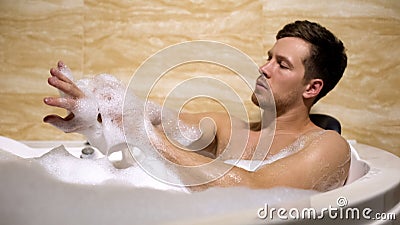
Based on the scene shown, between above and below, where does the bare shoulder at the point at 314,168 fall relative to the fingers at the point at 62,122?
below

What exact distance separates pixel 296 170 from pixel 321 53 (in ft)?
1.80

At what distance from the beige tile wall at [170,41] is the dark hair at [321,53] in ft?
0.81

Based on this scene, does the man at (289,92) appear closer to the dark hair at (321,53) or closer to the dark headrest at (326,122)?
the dark hair at (321,53)

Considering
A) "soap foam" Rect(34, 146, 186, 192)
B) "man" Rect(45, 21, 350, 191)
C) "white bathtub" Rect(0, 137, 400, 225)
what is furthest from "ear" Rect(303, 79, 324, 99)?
"soap foam" Rect(34, 146, 186, 192)

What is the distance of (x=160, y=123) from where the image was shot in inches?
58.5

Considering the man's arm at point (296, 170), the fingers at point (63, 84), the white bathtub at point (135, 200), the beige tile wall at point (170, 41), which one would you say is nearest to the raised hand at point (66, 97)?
the fingers at point (63, 84)

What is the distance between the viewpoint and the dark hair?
163 cm

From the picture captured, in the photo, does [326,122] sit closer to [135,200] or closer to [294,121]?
[294,121]

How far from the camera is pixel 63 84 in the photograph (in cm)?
106

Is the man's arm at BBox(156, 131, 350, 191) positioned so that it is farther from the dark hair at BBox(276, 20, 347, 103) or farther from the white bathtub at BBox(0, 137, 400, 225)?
the dark hair at BBox(276, 20, 347, 103)

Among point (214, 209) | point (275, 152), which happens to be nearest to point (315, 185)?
point (275, 152)

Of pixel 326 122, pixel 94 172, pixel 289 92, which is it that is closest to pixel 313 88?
pixel 289 92

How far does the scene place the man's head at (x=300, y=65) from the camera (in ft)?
5.32

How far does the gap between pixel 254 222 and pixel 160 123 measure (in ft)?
2.57
